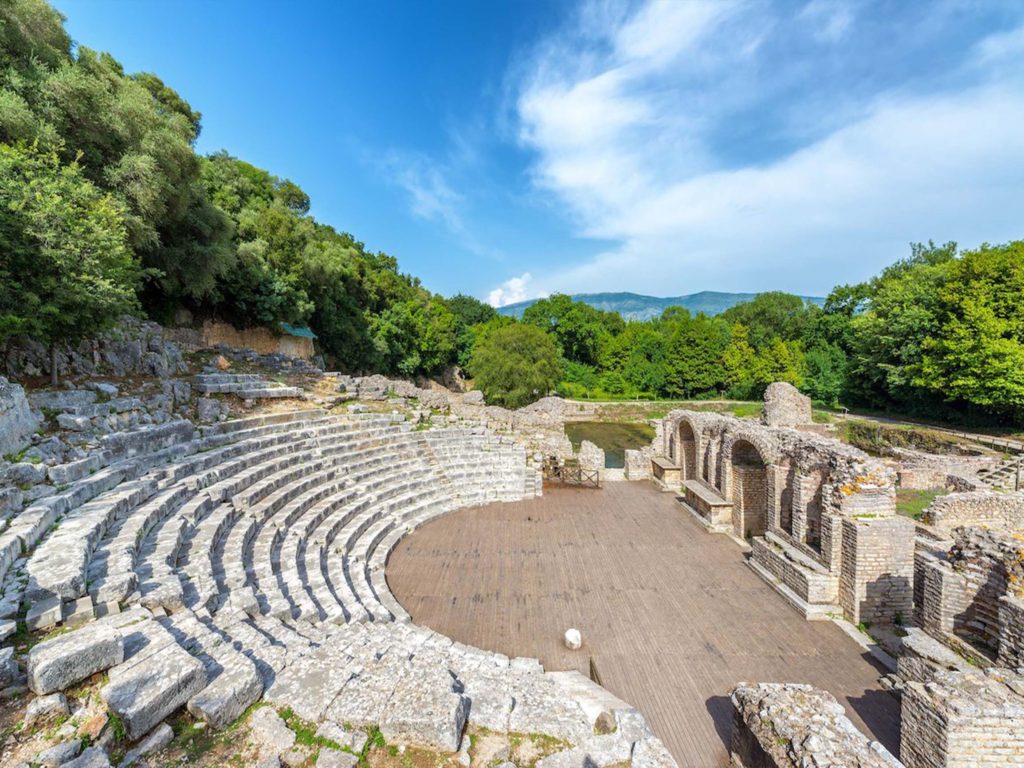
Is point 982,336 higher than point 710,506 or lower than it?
higher

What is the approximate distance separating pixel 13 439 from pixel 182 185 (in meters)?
12.2

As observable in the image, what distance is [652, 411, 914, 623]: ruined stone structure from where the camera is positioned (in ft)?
24.2

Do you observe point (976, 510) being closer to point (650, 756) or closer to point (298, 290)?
point (650, 756)

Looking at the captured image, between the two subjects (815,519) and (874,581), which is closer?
(874,581)

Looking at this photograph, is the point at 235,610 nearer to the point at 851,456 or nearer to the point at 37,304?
the point at 37,304

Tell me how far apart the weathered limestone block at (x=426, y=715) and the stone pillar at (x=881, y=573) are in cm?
717

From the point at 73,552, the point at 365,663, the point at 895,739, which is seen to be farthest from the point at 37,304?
the point at 895,739

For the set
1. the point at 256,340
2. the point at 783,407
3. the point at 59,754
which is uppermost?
the point at 256,340

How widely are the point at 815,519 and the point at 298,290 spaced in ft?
79.3

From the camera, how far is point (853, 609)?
7379 millimetres

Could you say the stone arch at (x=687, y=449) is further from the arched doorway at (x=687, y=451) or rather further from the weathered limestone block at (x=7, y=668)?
the weathered limestone block at (x=7, y=668)

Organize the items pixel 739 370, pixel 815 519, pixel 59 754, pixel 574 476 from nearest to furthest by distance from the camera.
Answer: pixel 59 754
pixel 815 519
pixel 574 476
pixel 739 370

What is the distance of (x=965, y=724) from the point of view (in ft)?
13.5

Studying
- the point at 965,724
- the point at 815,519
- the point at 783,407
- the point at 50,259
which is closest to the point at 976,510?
the point at 815,519
